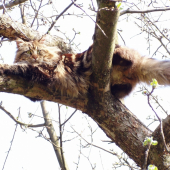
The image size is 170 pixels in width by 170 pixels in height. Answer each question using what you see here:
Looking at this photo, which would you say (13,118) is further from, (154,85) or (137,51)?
(154,85)

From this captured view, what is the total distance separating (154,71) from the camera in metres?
2.53

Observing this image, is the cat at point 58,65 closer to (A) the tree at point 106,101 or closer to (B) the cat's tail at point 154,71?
(A) the tree at point 106,101

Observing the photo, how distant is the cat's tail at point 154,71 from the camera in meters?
2.48

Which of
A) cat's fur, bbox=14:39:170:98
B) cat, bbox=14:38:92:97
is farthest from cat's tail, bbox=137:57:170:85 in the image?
cat, bbox=14:38:92:97

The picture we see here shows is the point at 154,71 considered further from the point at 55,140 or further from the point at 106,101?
the point at 55,140

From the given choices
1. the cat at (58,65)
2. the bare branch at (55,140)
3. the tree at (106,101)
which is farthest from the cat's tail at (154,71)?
the bare branch at (55,140)

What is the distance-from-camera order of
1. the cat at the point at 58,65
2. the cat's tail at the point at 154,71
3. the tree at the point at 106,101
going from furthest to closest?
1. the cat at the point at 58,65
2. the cat's tail at the point at 154,71
3. the tree at the point at 106,101

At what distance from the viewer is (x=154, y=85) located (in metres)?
1.41

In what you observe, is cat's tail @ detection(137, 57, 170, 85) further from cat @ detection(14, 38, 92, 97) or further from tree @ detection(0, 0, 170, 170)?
cat @ detection(14, 38, 92, 97)

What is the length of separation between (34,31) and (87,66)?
1384mm

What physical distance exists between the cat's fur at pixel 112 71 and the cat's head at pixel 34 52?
0.01 m

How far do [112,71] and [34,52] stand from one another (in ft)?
3.99

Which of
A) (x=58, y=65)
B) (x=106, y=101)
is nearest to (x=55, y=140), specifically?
(x=58, y=65)

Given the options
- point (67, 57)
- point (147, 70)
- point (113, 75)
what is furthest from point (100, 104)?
point (67, 57)
